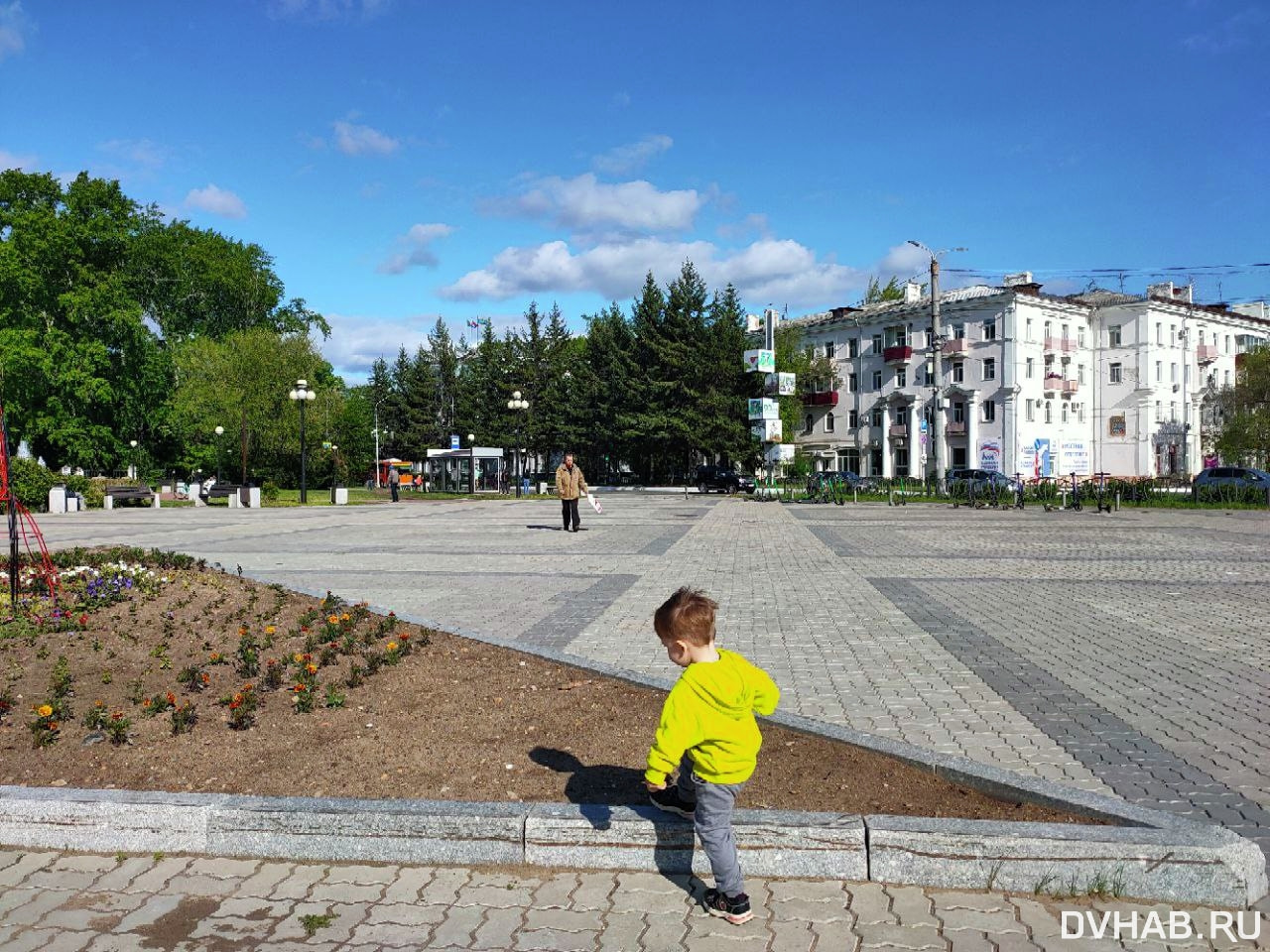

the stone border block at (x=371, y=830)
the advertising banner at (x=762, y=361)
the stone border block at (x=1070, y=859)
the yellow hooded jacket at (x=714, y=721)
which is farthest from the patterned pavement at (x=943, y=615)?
the advertising banner at (x=762, y=361)

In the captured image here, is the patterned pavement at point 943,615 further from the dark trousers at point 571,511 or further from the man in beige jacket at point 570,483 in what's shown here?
the man in beige jacket at point 570,483

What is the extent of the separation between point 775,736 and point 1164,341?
69.2 metres

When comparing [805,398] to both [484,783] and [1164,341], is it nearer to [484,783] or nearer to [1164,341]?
[1164,341]

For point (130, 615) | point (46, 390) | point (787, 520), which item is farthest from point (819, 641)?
point (46, 390)

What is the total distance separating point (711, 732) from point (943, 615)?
6.19 m

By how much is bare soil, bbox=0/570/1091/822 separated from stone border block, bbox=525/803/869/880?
0.30m

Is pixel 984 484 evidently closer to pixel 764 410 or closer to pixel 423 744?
pixel 764 410

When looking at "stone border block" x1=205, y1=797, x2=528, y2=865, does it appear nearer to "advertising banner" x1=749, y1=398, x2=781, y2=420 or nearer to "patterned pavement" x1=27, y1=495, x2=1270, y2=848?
"patterned pavement" x1=27, y1=495, x2=1270, y2=848

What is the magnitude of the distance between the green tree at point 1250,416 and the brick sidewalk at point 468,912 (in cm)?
5616

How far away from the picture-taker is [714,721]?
3.14 metres

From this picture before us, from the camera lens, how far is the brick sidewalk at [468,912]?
2924mm

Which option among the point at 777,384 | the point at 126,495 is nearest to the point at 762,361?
the point at 777,384

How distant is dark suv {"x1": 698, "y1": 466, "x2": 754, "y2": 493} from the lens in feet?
153

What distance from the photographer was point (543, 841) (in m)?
3.46
